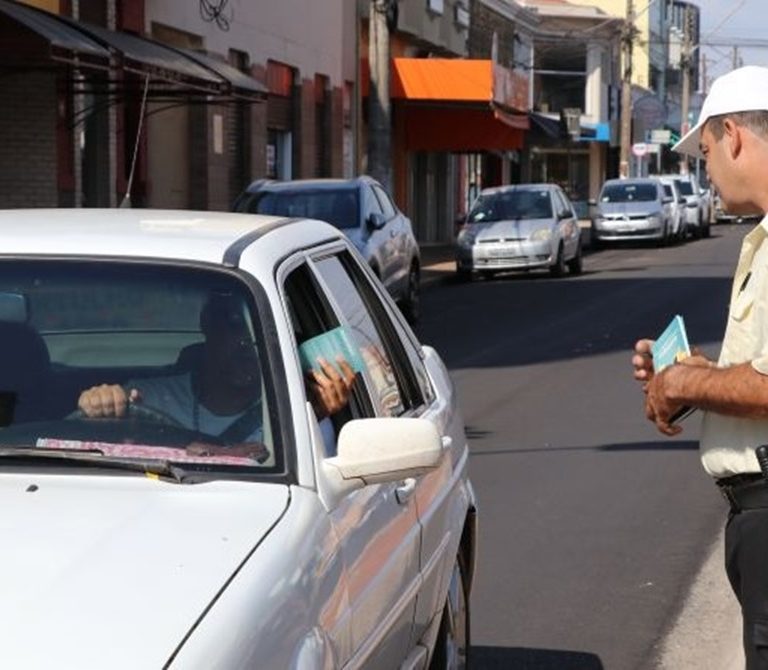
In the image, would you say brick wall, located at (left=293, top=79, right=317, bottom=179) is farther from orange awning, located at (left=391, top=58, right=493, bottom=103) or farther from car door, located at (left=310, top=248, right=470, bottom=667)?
car door, located at (left=310, top=248, right=470, bottom=667)

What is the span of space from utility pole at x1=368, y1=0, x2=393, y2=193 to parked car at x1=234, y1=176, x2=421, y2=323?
7320 mm

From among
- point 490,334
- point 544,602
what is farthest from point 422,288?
point 544,602

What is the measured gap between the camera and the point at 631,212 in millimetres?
43375

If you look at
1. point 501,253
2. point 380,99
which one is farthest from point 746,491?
point 501,253

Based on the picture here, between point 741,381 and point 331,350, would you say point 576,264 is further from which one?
point 741,381

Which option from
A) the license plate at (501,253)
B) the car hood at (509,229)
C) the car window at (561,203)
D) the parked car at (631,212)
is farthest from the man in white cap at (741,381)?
the parked car at (631,212)

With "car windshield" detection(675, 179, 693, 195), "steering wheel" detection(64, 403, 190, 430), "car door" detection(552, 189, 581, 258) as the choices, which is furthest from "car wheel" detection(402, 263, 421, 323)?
"car windshield" detection(675, 179, 693, 195)

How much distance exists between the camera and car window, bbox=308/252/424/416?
5062 millimetres

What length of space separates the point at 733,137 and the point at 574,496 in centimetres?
593

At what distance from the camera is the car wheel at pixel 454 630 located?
17.7 ft

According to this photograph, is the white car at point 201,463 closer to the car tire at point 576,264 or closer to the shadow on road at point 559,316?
the shadow on road at point 559,316

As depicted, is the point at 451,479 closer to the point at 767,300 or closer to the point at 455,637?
the point at 455,637

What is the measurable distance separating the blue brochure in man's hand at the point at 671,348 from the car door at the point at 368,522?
74cm

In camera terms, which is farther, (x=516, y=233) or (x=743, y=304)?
(x=516, y=233)
